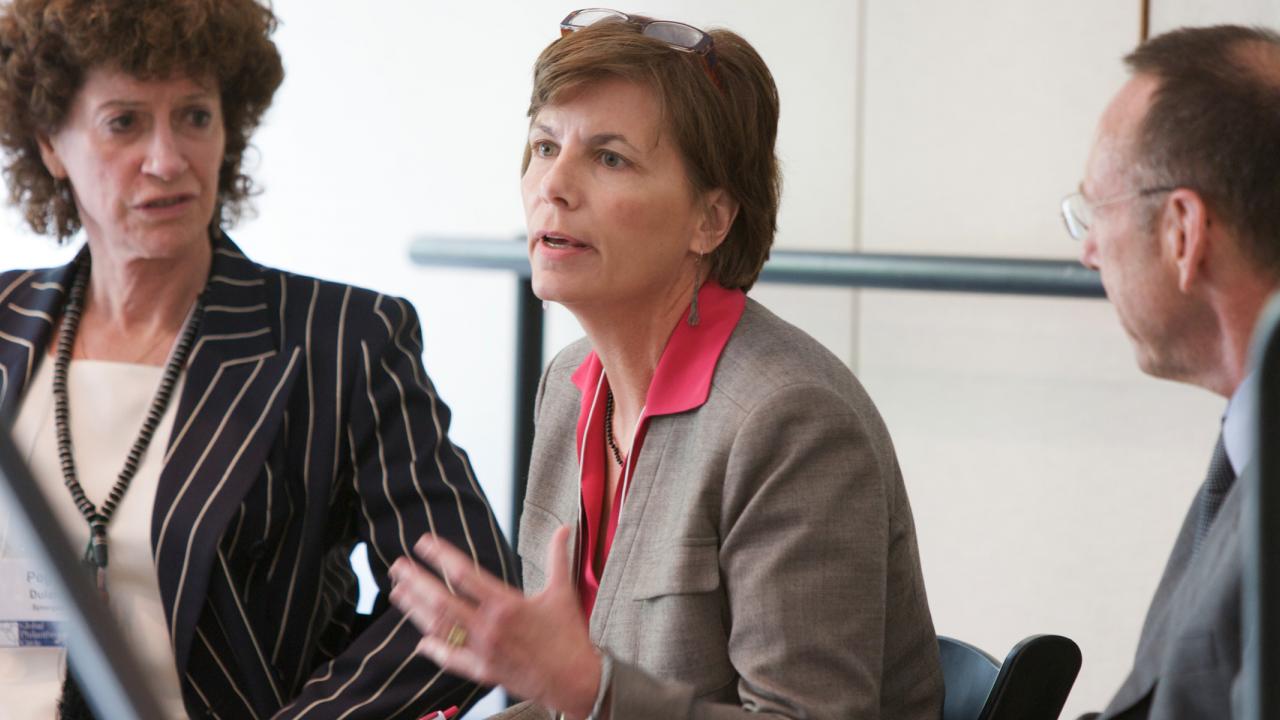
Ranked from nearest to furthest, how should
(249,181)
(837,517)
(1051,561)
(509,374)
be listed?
(837,517) < (249,181) < (1051,561) < (509,374)

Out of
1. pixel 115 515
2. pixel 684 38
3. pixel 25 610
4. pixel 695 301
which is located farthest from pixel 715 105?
pixel 25 610

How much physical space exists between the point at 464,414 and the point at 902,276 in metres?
1.20

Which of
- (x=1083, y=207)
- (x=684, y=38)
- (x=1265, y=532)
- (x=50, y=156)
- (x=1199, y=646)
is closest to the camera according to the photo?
(x=1265, y=532)

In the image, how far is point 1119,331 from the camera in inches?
112

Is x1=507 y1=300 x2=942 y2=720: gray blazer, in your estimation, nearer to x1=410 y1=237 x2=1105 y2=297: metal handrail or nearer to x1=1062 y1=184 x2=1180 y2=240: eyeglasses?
x1=1062 y1=184 x2=1180 y2=240: eyeglasses

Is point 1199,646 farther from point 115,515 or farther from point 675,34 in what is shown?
point 115,515

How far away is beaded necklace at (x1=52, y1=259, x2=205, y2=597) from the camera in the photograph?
158 cm

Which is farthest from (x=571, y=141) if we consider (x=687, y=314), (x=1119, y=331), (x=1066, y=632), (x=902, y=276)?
(x=1066, y=632)

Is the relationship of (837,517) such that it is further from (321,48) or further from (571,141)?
(321,48)

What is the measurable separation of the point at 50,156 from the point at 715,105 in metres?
0.86

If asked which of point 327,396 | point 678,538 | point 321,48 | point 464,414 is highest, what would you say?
point 321,48

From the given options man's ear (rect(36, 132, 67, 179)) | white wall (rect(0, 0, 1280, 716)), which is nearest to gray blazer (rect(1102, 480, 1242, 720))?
man's ear (rect(36, 132, 67, 179))

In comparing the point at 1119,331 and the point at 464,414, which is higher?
the point at 1119,331

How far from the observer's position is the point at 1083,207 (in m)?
1.36
